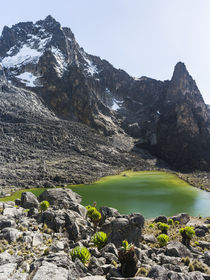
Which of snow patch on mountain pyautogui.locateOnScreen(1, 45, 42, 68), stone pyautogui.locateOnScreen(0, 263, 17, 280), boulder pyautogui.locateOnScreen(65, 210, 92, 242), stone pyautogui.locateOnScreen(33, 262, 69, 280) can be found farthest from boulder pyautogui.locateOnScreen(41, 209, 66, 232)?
snow patch on mountain pyautogui.locateOnScreen(1, 45, 42, 68)

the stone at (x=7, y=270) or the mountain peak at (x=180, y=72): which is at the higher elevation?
the mountain peak at (x=180, y=72)

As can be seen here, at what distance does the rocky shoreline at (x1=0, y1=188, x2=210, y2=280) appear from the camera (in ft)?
29.7

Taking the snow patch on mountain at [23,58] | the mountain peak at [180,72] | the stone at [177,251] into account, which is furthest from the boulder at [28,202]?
the mountain peak at [180,72]

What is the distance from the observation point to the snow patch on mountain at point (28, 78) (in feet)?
474

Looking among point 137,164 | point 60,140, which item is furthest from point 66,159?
point 137,164

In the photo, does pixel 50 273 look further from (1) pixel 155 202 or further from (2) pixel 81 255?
(1) pixel 155 202

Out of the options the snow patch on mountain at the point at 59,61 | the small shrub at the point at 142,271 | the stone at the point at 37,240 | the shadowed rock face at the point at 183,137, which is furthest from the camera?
the snow patch on mountain at the point at 59,61

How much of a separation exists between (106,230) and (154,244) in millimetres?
4837

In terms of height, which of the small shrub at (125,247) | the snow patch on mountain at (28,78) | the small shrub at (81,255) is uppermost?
the snow patch on mountain at (28,78)

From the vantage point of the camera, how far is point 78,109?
147000 mm

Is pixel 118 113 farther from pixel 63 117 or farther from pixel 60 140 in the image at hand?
pixel 60 140

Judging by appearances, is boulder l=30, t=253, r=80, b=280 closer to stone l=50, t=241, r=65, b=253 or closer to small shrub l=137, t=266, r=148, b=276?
stone l=50, t=241, r=65, b=253

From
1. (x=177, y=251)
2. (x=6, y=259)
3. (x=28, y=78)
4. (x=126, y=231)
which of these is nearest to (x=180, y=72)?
(x=28, y=78)

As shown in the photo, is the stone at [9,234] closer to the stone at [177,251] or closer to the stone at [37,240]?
the stone at [37,240]
